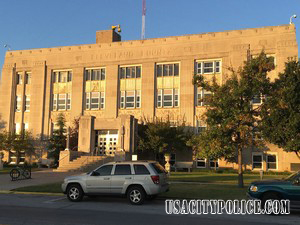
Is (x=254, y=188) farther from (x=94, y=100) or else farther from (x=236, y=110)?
(x=94, y=100)

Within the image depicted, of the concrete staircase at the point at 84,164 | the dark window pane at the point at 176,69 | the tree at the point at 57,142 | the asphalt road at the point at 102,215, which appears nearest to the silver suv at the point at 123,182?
the asphalt road at the point at 102,215

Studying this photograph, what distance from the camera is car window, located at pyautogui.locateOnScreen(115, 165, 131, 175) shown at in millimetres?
13856

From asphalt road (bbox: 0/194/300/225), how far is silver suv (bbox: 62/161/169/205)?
1.49 feet

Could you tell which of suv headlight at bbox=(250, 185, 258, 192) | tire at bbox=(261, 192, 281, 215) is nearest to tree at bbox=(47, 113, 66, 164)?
suv headlight at bbox=(250, 185, 258, 192)

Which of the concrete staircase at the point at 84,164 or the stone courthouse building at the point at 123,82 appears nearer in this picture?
the concrete staircase at the point at 84,164

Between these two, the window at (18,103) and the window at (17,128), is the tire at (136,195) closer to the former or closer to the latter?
the window at (17,128)

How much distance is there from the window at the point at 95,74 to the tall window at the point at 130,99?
151 inches

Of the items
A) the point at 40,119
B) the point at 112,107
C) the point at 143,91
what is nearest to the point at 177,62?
the point at 143,91

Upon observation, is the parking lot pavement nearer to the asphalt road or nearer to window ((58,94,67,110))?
the asphalt road

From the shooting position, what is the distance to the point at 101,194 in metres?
13.9

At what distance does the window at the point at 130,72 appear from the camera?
137 ft

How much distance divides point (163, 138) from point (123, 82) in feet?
37.4

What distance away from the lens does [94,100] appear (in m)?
42.9

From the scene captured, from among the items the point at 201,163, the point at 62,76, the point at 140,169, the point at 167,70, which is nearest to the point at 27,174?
the point at 140,169
